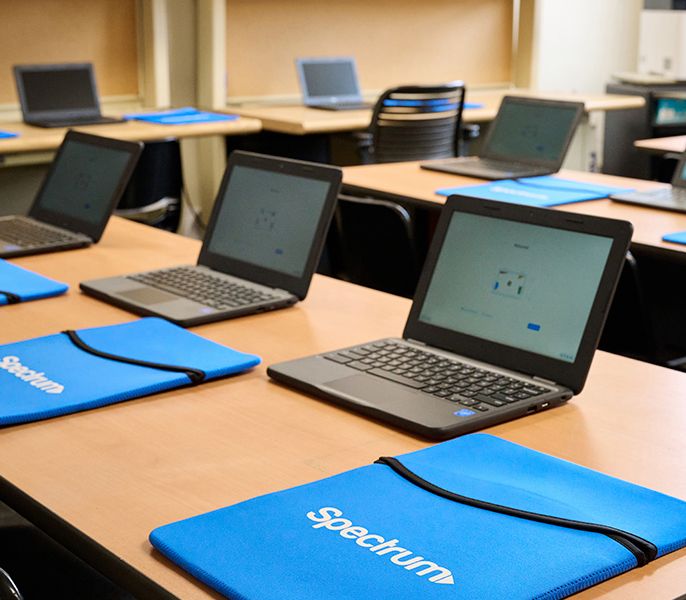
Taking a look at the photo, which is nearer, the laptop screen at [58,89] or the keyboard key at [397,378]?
the keyboard key at [397,378]

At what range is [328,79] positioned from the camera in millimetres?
5531

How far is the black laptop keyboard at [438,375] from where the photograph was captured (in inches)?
55.2

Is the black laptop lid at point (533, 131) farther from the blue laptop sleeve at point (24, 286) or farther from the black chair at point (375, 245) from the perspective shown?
the blue laptop sleeve at point (24, 286)

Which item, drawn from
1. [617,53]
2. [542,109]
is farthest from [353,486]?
[617,53]

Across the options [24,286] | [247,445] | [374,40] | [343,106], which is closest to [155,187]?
[343,106]

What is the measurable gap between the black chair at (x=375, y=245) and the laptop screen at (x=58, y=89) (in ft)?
6.82

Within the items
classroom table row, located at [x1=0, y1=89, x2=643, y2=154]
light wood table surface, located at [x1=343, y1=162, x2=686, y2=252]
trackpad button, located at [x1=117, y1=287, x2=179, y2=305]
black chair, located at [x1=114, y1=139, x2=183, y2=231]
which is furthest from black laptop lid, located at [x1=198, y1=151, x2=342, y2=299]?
classroom table row, located at [x1=0, y1=89, x2=643, y2=154]

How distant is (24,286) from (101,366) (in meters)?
0.49

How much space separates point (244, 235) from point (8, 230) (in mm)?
688

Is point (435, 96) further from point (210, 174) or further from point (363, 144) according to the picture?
point (210, 174)

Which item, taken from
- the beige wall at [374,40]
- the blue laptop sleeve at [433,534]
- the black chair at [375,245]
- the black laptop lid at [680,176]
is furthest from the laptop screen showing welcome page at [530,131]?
the beige wall at [374,40]

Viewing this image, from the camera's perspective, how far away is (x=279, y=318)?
1813 mm

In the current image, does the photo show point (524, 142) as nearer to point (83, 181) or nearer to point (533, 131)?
point (533, 131)

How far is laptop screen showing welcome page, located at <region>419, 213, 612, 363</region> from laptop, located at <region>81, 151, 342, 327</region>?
1.04ft
